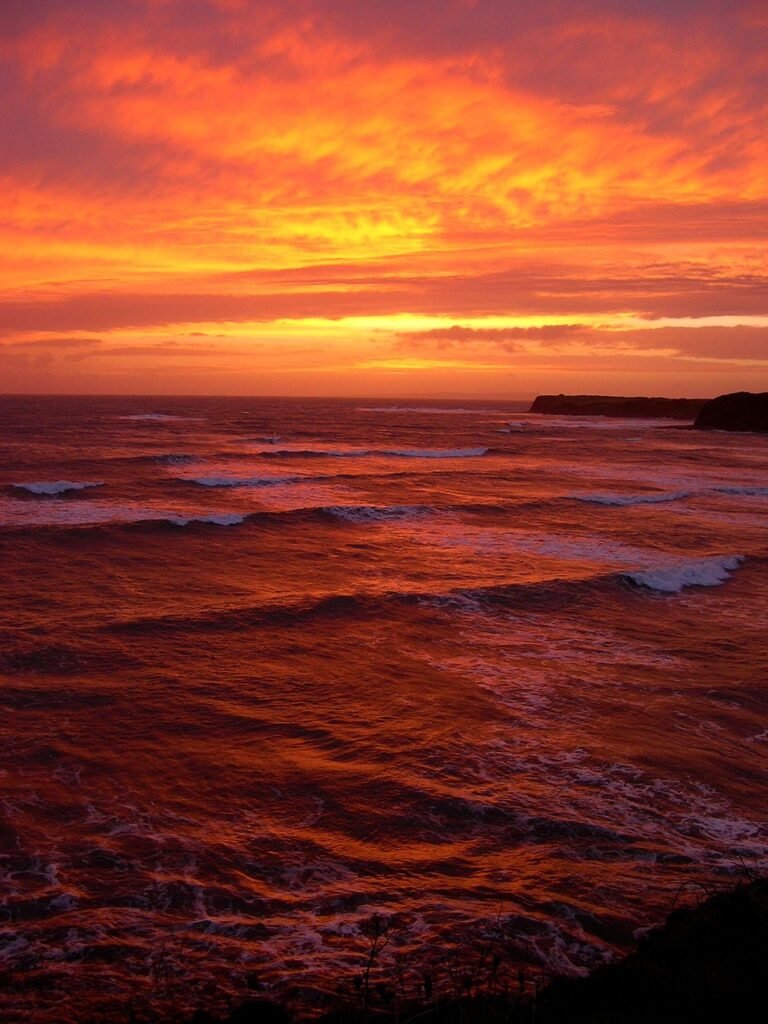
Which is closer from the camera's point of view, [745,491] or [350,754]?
[350,754]

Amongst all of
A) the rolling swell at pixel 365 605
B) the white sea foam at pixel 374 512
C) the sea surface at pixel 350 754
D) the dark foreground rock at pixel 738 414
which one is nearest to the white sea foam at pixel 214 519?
the sea surface at pixel 350 754

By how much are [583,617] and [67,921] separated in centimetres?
1049

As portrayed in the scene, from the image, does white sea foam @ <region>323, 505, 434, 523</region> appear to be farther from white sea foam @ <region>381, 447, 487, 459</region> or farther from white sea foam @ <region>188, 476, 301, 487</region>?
white sea foam @ <region>381, 447, 487, 459</region>

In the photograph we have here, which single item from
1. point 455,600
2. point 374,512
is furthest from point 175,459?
point 455,600

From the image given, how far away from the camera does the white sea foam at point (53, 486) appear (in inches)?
1198

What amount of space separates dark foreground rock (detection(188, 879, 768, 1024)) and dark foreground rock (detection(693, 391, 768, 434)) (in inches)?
3442

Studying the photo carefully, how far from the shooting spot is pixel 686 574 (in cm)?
1731

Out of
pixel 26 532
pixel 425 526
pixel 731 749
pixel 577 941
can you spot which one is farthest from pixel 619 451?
pixel 577 941

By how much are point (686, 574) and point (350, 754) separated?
11647 mm

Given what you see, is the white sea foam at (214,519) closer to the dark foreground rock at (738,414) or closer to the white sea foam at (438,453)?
the white sea foam at (438,453)

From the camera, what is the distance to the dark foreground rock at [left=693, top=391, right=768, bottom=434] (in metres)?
83.7

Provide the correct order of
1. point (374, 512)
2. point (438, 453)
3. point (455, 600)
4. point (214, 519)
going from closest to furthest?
1. point (455, 600)
2. point (214, 519)
3. point (374, 512)
4. point (438, 453)

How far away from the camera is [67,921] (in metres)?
5.20

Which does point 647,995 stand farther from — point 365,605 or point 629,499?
point 629,499
